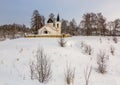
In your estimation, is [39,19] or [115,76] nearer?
[115,76]

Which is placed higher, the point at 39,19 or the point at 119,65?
the point at 39,19

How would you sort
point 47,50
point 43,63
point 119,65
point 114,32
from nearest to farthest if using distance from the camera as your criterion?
point 43,63, point 119,65, point 47,50, point 114,32

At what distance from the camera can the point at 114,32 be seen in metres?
57.7

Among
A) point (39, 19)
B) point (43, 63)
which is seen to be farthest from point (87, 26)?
point (43, 63)

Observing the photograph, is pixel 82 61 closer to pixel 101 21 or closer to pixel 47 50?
pixel 47 50

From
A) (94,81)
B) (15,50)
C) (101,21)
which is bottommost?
(94,81)

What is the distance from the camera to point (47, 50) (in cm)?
1959

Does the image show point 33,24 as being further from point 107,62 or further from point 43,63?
point 43,63

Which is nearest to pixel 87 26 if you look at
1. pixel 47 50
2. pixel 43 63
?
pixel 47 50

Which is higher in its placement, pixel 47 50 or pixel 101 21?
pixel 101 21

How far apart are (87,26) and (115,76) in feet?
150

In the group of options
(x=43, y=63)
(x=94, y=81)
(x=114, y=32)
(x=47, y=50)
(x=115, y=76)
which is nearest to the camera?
(x=43, y=63)

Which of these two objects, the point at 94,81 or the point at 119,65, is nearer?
the point at 94,81

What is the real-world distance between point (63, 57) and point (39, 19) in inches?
1657
